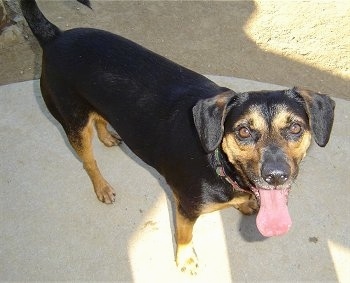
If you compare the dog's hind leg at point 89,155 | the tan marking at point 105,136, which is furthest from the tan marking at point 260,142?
the tan marking at point 105,136

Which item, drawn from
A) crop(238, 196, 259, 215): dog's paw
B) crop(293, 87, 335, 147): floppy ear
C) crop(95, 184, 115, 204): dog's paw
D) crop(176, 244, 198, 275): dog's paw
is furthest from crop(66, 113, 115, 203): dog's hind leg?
crop(293, 87, 335, 147): floppy ear

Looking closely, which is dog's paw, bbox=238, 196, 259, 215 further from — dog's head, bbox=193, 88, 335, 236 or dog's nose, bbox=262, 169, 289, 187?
dog's nose, bbox=262, 169, 289, 187

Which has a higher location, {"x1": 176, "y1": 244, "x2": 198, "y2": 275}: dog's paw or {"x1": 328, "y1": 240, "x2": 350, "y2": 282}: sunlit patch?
{"x1": 328, "y1": 240, "x2": 350, "y2": 282}: sunlit patch

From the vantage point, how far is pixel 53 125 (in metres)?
5.80

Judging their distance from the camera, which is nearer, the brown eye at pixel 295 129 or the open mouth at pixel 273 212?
the brown eye at pixel 295 129

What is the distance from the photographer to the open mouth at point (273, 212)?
3.55 meters

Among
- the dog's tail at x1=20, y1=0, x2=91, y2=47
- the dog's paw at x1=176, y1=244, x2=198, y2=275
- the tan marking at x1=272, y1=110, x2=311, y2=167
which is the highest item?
the tan marking at x1=272, y1=110, x2=311, y2=167

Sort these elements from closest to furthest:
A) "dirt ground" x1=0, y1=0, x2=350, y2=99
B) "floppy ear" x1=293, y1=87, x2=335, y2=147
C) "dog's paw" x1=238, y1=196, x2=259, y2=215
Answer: "floppy ear" x1=293, y1=87, x2=335, y2=147
"dog's paw" x1=238, y1=196, x2=259, y2=215
"dirt ground" x1=0, y1=0, x2=350, y2=99

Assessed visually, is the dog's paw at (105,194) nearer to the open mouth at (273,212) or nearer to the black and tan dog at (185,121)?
the black and tan dog at (185,121)

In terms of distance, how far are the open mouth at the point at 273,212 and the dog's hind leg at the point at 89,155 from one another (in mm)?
1833

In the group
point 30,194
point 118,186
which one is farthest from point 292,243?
point 30,194

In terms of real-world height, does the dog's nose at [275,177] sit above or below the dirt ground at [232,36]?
above

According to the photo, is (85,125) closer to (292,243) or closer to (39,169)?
(39,169)

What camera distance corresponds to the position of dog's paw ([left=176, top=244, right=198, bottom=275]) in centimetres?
441
